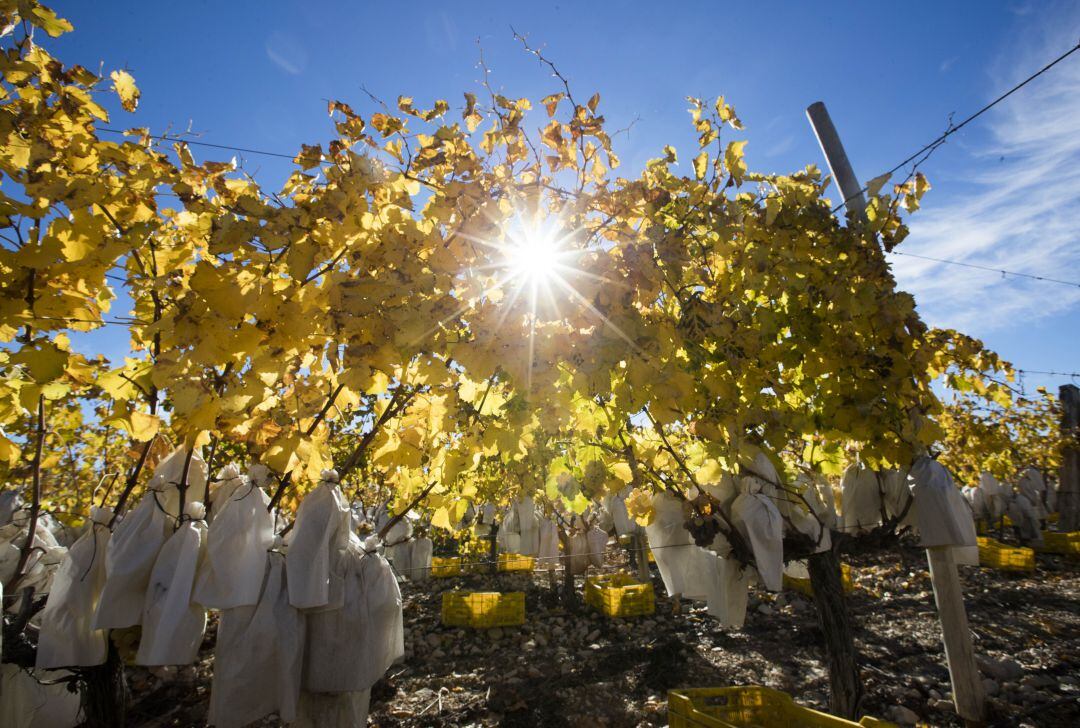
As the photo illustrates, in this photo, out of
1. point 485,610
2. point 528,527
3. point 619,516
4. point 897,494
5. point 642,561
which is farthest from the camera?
point 619,516

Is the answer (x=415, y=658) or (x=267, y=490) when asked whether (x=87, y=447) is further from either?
(x=267, y=490)

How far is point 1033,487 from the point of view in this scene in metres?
14.1

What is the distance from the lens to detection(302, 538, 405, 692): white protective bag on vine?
2.20 m

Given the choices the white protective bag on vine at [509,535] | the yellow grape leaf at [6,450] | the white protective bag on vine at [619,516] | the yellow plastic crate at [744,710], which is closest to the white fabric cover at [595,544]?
the white protective bag on vine at [619,516]

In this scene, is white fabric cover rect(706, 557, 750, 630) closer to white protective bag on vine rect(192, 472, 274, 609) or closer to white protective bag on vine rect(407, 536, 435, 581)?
white protective bag on vine rect(192, 472, 274, 609)

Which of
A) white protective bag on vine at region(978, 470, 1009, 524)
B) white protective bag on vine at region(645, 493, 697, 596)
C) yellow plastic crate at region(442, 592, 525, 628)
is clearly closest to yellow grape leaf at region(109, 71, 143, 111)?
white protective bag on vine at region(645, 493, 697, 596)

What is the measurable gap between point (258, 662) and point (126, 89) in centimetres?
228

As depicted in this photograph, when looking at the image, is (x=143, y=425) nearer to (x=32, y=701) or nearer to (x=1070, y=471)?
(x=32, y=701)

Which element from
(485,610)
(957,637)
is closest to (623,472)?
→ (957,637)

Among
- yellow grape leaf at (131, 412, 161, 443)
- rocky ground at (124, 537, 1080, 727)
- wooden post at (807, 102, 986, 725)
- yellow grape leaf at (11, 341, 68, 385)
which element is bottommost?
rocky ground at (124, 537, 1080, 727)

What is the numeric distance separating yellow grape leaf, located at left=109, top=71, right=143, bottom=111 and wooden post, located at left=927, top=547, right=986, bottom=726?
5170 mm

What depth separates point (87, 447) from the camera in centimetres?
813

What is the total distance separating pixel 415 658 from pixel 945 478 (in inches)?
229

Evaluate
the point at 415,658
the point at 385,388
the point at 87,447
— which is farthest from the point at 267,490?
the point at 87,447
